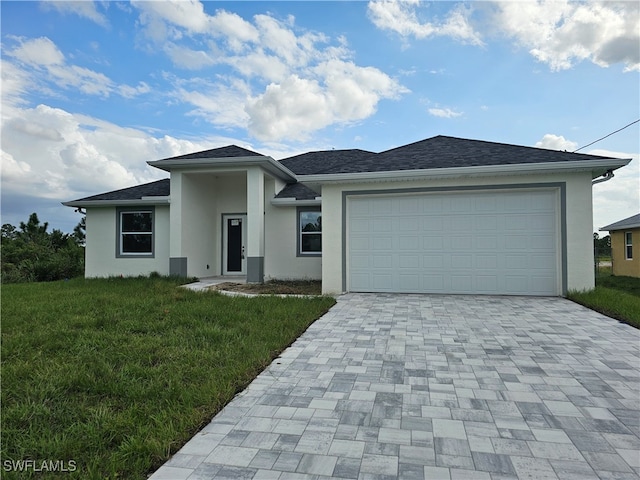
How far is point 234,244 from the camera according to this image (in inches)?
521

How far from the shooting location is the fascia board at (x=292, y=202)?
37.6 feet

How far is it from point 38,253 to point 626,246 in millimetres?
29074

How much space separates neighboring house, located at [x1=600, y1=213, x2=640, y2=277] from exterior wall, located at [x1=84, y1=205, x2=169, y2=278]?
816 inches

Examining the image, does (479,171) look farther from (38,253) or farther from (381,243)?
(38,253)

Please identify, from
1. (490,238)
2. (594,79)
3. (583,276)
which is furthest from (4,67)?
(594,79)

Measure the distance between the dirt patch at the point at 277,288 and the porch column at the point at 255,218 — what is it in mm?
545

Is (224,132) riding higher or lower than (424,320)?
higher

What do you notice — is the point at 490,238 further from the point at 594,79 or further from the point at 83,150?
the point at 83,150

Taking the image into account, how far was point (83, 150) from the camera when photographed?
516 inches

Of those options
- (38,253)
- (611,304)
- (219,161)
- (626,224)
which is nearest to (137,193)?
(219,161)

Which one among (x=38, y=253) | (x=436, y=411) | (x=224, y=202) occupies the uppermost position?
(x=224, y=202)

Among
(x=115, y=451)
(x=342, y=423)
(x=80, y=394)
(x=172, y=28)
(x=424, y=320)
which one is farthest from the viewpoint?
(x=172, y=28)

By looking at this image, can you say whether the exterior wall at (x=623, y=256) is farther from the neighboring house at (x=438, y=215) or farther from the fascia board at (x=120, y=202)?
the fascia board at (x=120, y=202)

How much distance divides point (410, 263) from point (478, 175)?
2544 mm
